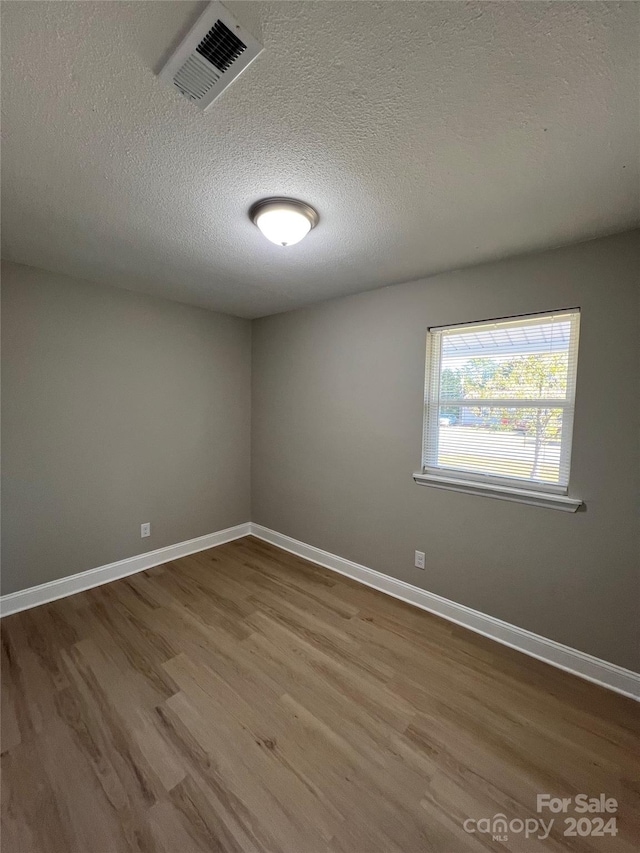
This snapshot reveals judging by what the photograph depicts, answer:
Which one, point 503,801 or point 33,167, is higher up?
point 33,167

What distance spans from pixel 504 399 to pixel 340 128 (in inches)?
70.3

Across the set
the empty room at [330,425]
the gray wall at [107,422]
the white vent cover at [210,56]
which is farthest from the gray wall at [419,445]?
the white vent cover at [210,56]

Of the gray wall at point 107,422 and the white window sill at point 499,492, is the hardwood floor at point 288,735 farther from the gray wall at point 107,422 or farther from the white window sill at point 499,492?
the white window sill at point 499,492

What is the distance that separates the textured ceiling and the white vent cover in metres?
0.03

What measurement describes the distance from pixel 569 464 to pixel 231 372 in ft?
10.3

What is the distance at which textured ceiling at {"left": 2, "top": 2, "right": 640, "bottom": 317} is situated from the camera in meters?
0.86

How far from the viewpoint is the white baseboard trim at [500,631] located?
187 cm

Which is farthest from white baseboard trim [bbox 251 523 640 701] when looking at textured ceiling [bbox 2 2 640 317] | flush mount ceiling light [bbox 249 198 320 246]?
flush mount ceiling light [bbox 249 198 320 246]

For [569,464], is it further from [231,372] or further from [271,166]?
[231,372]

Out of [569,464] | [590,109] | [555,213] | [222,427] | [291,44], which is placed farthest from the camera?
[222,427]

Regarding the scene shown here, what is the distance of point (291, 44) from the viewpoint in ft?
2.95

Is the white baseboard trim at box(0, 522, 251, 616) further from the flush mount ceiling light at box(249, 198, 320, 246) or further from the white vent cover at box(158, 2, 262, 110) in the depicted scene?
the white vent cover at box(158, 2, 262, 110)

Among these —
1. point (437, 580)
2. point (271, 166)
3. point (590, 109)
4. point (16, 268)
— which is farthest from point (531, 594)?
point (16, 268)

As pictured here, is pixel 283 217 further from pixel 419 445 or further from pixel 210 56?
pixel 419 445
